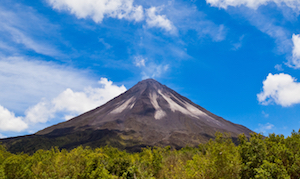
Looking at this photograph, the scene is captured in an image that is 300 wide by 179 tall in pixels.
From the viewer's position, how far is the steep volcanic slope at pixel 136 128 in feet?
269

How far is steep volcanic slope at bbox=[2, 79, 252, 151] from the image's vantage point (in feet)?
269

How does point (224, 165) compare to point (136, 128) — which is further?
point (136, 128)

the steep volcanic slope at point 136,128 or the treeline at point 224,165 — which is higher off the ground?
the steep volcanic slope at point 136,128

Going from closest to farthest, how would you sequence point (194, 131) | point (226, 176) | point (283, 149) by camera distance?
point (226, 176)
point (283, 149)
point (194, 131)

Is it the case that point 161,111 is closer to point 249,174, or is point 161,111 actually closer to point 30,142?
point 30,142

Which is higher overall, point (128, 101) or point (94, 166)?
point (128, 101)

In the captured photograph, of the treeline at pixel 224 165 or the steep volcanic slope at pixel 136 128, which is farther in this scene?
the steep volcanic slope at pixel 136 128

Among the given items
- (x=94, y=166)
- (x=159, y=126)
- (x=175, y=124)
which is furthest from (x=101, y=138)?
(x=94, y=166)

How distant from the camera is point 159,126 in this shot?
99750mm

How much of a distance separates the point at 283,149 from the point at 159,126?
91.3m

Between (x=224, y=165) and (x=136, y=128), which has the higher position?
(x=136, y=128)

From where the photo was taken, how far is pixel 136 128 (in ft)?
320

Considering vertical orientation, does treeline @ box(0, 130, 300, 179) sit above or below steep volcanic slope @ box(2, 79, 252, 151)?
below

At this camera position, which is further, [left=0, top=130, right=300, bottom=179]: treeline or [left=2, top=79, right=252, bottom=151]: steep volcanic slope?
[left=2, top=79, right=252, bottom=151]: steep volcanic slope
